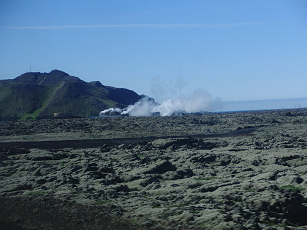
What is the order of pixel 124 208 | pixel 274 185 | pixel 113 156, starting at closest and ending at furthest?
pixel 124 208
pixel 274 185
pixel 113 156

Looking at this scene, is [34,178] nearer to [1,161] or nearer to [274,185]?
[1,161]

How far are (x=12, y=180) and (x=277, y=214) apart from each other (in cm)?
2274

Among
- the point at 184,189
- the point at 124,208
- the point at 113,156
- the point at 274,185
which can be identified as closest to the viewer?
the point at 124,208

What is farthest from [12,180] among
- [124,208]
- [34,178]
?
[124,208]

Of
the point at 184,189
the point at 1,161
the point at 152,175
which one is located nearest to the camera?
the point at 184,189

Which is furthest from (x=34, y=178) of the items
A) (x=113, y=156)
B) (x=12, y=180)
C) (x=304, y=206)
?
(x=304, y=206)

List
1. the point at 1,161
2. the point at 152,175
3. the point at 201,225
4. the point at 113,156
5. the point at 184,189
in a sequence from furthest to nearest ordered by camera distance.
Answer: the point at 113,156 → the point at 1,161 → the point at 152,175 → the point at 184,189 → the point at 201,225

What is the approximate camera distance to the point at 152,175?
115 ft

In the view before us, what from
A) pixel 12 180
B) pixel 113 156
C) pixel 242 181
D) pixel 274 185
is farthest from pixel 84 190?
pixel 113 156

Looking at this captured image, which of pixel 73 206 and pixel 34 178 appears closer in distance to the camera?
pixel 73 206

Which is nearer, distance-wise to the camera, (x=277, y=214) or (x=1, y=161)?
(x=277, y=214)

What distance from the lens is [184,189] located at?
94.8 feet

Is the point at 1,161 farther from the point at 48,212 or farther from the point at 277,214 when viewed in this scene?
the point at 277,214

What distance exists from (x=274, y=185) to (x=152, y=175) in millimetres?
11178
